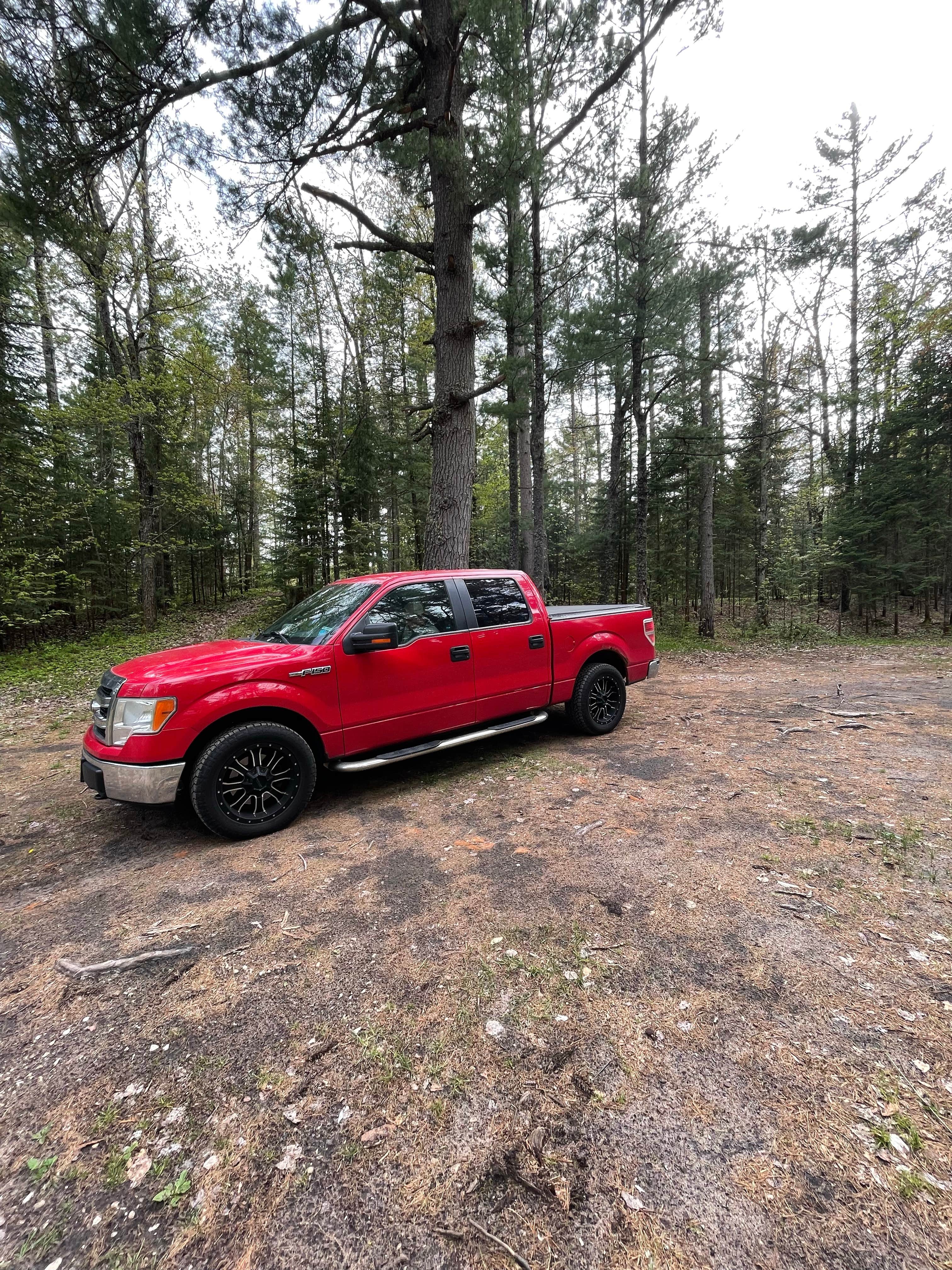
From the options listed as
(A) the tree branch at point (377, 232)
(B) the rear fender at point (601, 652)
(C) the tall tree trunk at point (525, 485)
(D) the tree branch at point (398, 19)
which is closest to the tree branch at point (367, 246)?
(A) the tree branch at point (377, 232)

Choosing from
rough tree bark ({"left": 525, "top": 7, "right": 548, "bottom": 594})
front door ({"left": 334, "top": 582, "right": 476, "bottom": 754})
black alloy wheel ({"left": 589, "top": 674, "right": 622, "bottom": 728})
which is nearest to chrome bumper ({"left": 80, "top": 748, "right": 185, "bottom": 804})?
front door ({"left": 334, "top": 582, "right": 476, "bottom": 754})

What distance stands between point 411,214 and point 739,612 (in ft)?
53.8

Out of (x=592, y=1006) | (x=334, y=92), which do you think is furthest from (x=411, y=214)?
(x=592, y=1006)

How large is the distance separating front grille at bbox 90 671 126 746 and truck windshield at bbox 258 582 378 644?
109 cm

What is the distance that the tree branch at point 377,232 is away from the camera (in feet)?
21.8

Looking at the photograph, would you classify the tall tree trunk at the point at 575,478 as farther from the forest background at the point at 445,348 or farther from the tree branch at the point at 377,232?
the tree branch at the point at 377,232

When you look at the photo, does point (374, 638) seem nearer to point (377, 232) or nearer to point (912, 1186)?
point (912, 1186)

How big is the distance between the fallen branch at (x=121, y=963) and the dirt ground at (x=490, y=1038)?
0.04m

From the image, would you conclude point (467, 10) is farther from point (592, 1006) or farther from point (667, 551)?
point (667, 551)

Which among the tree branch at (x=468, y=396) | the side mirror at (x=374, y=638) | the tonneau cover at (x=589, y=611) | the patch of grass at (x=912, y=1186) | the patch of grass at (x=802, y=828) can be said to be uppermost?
the tree branch at (x=468, y=396)

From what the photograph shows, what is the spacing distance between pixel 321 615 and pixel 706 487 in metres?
12.3

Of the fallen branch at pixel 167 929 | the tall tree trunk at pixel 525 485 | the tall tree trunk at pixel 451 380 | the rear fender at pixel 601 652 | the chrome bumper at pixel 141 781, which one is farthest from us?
the tall tree trunk at pixel 525 485

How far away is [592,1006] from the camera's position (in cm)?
186

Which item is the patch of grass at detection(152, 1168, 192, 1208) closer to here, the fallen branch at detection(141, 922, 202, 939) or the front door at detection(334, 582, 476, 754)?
the fallen branch at detection(141, 922, 202, 939)
